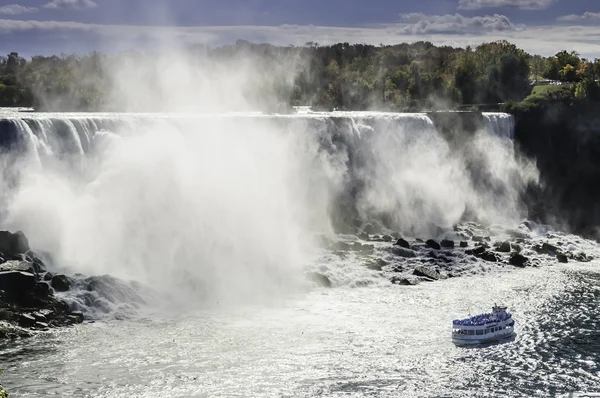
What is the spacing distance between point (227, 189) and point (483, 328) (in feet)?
84.0

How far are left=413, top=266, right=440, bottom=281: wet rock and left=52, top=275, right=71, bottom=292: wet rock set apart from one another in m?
20.8

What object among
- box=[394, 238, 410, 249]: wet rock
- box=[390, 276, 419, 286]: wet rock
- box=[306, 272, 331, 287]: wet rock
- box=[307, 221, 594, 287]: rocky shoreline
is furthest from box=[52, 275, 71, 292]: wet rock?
box=[394, 238, 410, 249]: wet rock

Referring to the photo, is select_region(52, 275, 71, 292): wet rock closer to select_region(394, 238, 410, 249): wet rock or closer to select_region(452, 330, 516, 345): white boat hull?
select_region(452, 330, 516, 345): white boat hull

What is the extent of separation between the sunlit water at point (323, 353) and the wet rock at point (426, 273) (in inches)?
155

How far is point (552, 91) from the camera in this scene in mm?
93688

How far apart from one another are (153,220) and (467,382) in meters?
26.9

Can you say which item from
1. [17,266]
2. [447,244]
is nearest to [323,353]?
[17,266]

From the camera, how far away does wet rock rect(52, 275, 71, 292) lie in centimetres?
4512

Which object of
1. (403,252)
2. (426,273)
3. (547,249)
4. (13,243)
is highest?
(13,243)

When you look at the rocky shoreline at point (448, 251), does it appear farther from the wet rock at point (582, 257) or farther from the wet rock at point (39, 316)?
the wet rock at point (39, 316)


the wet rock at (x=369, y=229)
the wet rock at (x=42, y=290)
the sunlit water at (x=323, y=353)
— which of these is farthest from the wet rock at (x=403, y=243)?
the wet rock at (x=42, y=290)

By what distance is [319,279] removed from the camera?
→ 5141cm

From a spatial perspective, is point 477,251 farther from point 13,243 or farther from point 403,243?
point 13,243

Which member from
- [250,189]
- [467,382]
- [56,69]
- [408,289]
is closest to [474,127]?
[250,189]
